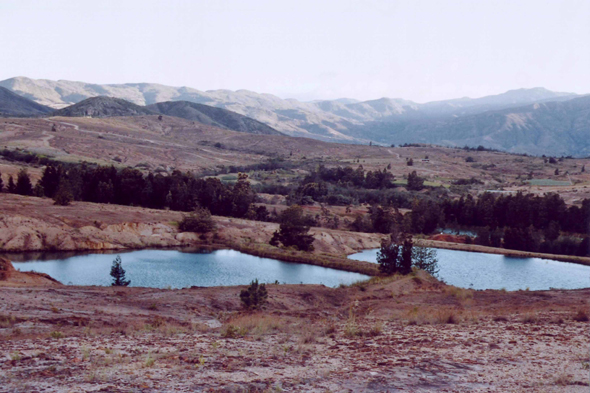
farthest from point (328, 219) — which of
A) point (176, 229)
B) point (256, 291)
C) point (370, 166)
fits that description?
point (370, 166)

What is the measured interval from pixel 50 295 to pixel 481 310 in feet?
49.8

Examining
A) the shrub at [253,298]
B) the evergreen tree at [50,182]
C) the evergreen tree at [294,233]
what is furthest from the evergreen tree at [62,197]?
the shrub at [253,298]

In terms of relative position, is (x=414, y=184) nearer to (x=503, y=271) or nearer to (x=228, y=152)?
(x=503, y=271)

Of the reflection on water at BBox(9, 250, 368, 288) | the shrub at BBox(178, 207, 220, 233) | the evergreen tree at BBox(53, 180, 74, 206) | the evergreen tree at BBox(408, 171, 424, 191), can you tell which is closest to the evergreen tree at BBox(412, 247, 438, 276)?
the reflection on water at BBox(9, 250, 368, 288)

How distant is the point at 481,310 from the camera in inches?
755

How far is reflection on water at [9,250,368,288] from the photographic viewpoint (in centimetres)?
3148

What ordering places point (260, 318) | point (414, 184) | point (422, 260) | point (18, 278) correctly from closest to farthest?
point (260, 318), point (18, 278), point (422, 260), point (414, 184)

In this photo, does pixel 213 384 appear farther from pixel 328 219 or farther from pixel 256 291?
pixel 328 219

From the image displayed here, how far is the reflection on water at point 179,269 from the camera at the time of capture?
103ft

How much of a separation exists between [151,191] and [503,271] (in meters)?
36.4

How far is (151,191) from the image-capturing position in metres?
58.4

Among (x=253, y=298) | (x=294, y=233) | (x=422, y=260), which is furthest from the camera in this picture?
(x=294, y=233)

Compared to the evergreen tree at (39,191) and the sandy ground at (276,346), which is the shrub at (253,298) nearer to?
the sandy ground at (276,346)

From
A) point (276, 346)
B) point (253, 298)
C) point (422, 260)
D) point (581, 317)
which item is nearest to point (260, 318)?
point (253, 298)
